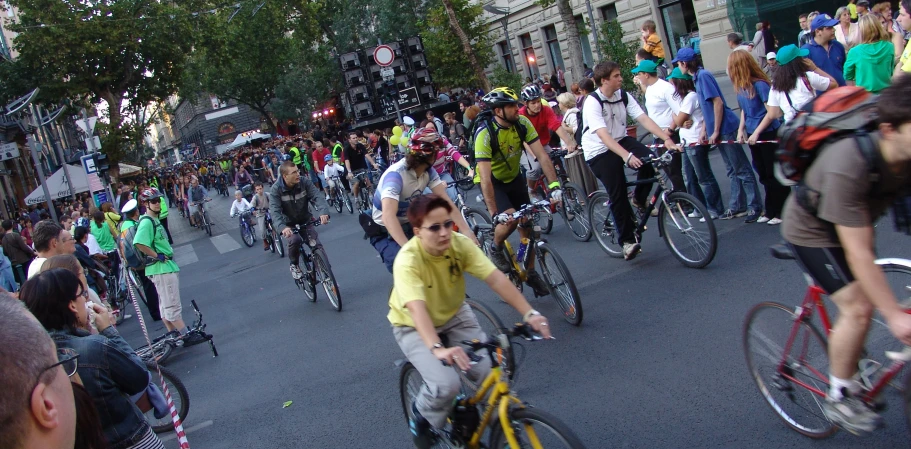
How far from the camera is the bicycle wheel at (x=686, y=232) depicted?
23.8 ft

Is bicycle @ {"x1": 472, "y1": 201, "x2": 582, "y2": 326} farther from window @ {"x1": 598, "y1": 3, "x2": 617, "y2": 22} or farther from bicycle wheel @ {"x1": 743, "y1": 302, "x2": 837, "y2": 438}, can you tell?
window @ {"x1": 598, "y1": 3, "x2": 617, "y2": 22}

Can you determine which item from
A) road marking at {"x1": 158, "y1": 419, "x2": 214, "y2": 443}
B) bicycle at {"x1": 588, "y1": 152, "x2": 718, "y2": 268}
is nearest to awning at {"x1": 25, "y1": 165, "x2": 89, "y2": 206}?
road marking at {"x1": 158, "y1": 419, "x2": 214, "y2": 443}

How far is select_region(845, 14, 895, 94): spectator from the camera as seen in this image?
338 inches

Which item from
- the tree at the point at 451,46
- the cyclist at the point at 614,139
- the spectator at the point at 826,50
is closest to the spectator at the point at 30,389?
the cyclist at the point at 614,139

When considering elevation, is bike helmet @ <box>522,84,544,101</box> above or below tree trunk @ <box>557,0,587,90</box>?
below

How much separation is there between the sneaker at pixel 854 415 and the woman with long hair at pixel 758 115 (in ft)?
16.3

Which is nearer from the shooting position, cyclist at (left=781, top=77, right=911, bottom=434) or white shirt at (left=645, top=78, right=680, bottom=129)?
cyclist at (left=781, top=77, right=911, bottom=434)

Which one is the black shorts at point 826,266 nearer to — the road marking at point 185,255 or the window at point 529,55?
the road marking at point 185,255

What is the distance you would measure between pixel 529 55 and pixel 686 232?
3214cm

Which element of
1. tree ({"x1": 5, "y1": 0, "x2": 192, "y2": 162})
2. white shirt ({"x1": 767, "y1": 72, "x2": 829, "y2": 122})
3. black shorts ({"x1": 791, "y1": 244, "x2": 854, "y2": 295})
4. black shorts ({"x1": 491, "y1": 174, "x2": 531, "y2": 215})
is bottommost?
black shorts ({"x1": 791, "y1": 244, "x2": 854, "y2": 295})

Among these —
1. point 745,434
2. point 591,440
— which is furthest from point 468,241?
point 745,434

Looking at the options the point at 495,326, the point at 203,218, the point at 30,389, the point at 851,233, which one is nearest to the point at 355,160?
the point at 203,218

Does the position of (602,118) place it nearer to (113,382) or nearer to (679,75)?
(679,75)

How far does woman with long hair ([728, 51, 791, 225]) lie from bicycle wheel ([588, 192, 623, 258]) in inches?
61.6
